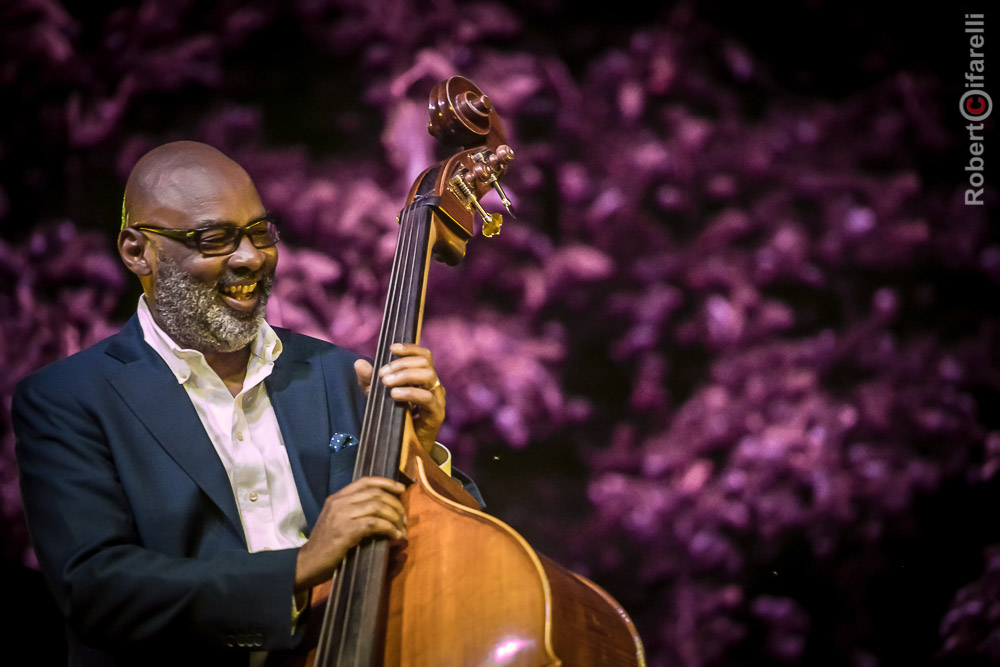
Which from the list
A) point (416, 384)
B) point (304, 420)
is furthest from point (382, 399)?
point (304, 420)

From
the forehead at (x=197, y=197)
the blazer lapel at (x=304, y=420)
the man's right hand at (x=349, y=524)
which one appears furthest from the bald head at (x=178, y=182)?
the man's right hand at (x=349, y=524)

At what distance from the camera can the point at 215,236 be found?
1771 millimetres

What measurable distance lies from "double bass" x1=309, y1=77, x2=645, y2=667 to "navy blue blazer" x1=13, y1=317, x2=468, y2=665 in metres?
0.17

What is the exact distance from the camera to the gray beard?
1.78m

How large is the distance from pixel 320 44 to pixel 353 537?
7.03 feet

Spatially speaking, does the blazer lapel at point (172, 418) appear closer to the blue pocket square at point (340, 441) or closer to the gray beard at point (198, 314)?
the gray beard at point (198, 314)

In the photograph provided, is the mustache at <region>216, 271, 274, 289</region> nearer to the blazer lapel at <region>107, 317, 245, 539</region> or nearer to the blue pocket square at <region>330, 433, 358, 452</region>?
the blazer lapel at <region>107, 317, 245, 539</region>

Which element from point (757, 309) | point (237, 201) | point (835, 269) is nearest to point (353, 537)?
point (237, 201)

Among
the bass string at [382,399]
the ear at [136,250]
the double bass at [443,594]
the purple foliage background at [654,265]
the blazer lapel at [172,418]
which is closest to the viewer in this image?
the double bass at [443,594]

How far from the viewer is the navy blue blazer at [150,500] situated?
1.41m

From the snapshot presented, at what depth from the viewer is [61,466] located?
61.7 inches

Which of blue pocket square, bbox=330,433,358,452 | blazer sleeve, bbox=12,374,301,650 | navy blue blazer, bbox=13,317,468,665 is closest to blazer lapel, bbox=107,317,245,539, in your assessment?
navy blue blazer, bbox=13,317,468,665

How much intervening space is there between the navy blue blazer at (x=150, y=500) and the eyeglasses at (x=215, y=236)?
0.23m

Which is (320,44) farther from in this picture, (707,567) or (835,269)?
(707,567)
